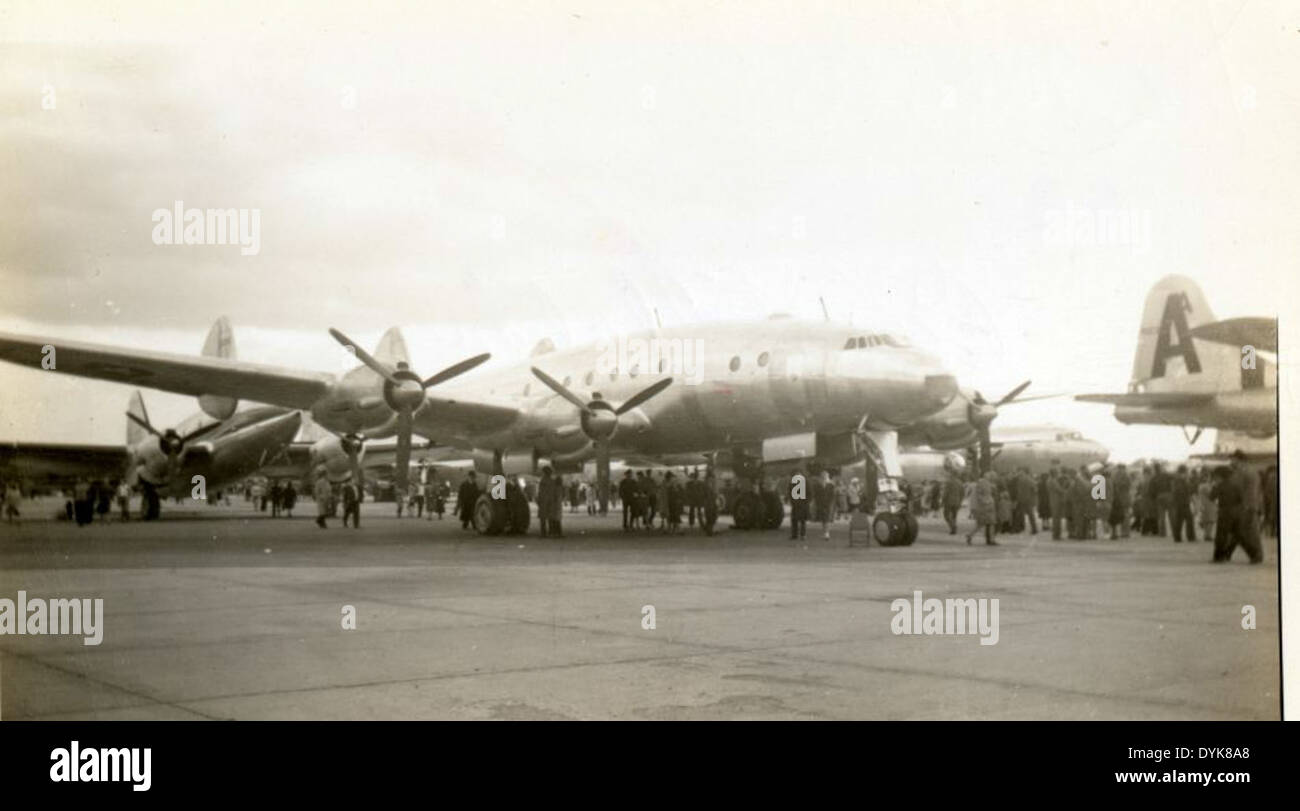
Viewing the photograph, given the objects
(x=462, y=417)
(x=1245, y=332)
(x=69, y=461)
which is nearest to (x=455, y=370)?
(x=462, y=417)

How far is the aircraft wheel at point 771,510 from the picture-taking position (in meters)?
23.8

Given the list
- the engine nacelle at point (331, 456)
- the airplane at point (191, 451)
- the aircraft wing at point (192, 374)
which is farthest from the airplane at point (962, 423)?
the airplane at point (191, 451)

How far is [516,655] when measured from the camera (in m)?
7.73

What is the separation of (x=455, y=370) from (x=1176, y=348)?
1899 centimetres

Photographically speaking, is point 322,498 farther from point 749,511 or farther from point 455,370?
point 749,511

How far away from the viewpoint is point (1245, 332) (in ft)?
32.4

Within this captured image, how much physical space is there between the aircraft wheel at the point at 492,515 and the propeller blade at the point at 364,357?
14.7ft

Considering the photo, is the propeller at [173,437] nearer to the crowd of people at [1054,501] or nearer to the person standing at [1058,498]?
the crowd of people at [1054,501]

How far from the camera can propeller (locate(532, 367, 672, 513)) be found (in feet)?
66.9

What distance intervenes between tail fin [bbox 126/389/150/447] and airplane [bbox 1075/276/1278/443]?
2967 centimetres

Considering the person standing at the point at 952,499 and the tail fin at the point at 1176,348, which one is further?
the tail fin at the point at 1176,348

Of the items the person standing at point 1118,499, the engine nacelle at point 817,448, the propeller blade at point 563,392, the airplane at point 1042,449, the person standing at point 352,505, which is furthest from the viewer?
the airplane at point 1042,449
